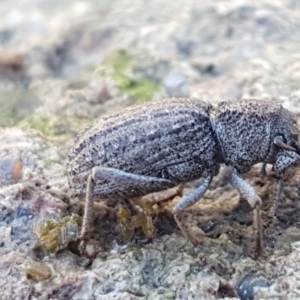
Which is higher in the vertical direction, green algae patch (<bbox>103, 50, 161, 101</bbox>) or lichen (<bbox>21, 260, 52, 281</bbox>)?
green algae patch (<bbox>103, 50, 161, 101</bbox>)

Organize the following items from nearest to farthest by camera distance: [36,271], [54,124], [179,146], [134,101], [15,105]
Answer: [36,271]
[179,146]
[54,124]
[134,101]
[15,105]

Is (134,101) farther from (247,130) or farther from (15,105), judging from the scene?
(247,130)

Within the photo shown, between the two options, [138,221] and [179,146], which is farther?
[179,146]

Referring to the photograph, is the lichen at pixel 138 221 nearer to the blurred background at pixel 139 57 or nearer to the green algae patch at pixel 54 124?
the green algae patch at pixel 54 124

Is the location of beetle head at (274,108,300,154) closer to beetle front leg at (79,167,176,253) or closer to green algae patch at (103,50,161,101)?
beetle front leg at (79,167,176,253)

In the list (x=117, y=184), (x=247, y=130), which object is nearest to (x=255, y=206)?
(x=247, y=130)

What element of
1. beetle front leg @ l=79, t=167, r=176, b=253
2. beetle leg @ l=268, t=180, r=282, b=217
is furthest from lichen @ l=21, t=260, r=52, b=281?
beetle leg @ l=268, t=180, r=282, b=217
